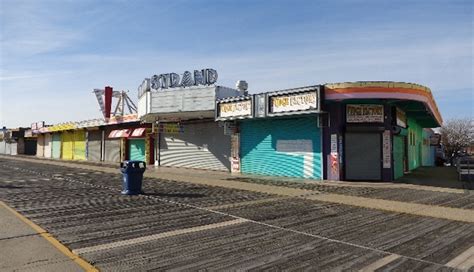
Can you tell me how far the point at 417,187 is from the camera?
54.5 ft

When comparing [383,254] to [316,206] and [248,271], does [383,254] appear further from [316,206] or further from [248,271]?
[316,206]

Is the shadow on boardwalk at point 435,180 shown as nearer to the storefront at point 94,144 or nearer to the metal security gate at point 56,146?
the storefront at point 94,144

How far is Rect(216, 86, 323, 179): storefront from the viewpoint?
19.4 m

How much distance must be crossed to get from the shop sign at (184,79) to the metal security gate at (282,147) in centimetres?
372

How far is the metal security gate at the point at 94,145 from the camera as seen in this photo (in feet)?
140

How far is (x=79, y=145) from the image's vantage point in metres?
48.1

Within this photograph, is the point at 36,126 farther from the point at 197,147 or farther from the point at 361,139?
the point at 361,139

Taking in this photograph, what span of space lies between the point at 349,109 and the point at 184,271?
15.3 meters

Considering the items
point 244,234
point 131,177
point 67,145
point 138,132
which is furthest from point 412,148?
point 67,145

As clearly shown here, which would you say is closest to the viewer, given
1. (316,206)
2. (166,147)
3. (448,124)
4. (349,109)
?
(316,206)

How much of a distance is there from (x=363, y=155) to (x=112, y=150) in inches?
1120

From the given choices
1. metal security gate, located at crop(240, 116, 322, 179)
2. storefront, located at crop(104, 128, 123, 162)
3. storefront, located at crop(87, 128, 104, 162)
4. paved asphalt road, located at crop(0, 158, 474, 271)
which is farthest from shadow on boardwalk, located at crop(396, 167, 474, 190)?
storefront, located at crop(87, 128, 104, 162)

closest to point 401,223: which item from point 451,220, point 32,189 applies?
point 451,220

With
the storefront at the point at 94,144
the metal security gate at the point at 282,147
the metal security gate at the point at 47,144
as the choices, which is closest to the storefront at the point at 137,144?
the storefront at the point at 94,144
